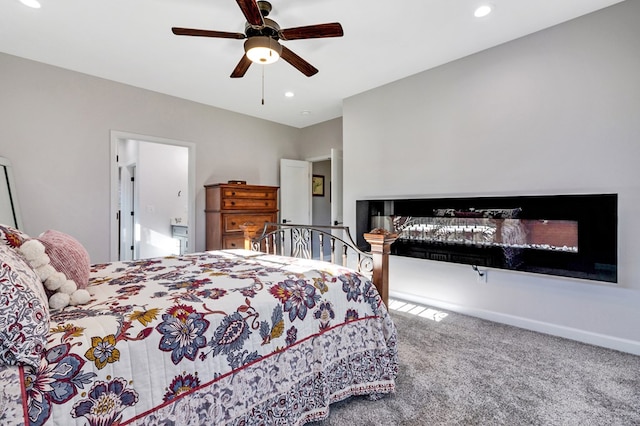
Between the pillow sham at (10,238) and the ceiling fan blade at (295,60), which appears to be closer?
the pillow sham at (10,238)

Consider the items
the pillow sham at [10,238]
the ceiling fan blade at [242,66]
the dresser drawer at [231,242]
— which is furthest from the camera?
the dresser drawer at [231,242]

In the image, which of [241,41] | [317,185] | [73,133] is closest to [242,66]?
[241,41]

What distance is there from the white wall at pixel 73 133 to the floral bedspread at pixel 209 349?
2.07 meters

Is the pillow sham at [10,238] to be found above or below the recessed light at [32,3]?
below

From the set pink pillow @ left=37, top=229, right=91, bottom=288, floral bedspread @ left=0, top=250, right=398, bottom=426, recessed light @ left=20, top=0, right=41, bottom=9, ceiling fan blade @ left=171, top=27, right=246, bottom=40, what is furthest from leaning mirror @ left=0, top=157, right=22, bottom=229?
ceiling fan blade @ left=171, top=27, right=246, bottom=40

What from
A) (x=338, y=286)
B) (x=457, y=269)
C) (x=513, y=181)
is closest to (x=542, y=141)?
(x=513, y=181)

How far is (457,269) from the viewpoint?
3.30 m

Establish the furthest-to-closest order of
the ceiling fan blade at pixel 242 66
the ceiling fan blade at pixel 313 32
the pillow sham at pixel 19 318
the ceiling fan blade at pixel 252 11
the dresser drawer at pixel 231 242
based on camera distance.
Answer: the dresser drawer at pixel 231 242 → the ceiling fan blade at pixel 242 66 → the ceiling fan blade at pixel 313 32 → the ceiling fan blade at pixel 252 11 → the pillow sham at pixel 19 318

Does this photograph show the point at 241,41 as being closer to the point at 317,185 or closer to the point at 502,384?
the point at 502,384

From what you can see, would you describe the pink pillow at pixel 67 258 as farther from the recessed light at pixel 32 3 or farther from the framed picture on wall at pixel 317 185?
the framed picture on wall at pixel 317 185

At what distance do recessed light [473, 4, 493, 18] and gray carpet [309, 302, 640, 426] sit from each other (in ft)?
8.96

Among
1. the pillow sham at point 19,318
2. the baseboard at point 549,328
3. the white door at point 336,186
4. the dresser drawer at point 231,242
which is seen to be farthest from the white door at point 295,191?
the pillow sham at point 19,318

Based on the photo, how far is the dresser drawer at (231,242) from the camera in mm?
4204

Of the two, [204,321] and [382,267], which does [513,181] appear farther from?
[204,321]
